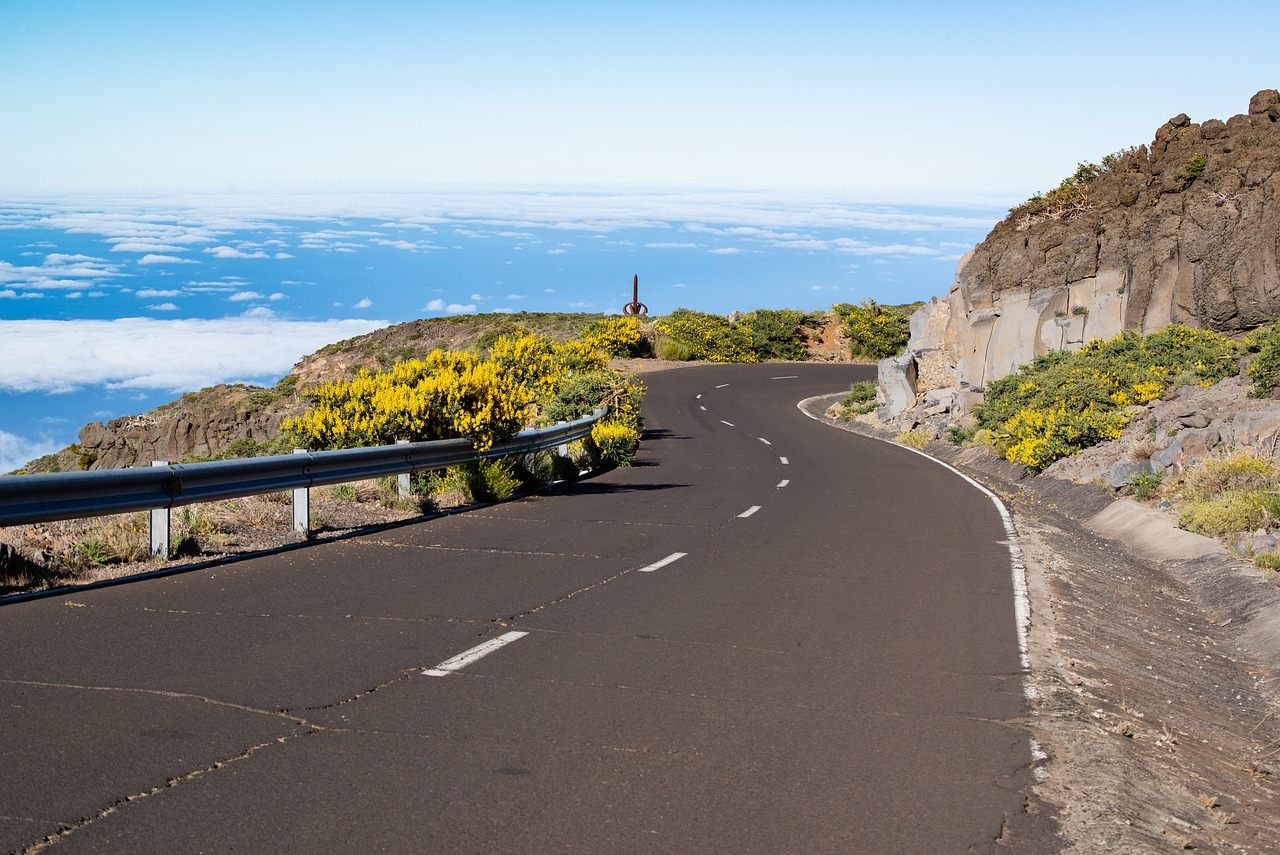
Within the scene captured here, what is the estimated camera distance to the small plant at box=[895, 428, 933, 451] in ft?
110

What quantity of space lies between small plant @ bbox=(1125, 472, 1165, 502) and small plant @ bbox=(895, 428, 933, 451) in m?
14.2

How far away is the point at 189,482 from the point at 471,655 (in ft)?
15.8

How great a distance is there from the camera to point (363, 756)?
538 centimetres

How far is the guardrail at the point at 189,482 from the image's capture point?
946cm

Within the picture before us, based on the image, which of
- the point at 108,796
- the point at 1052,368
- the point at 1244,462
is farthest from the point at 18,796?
the point at 1052,368

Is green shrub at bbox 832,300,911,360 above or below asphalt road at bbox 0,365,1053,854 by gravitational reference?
below

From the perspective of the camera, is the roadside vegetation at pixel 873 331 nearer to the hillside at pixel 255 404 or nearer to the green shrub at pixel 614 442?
the hillside at pixel 255 404

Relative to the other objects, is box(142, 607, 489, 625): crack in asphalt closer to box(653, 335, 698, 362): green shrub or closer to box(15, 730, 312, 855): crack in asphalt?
box(15, 730, 312, 855): crack in asphalt

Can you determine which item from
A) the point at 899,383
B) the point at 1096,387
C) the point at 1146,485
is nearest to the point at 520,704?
the point at 1146,485

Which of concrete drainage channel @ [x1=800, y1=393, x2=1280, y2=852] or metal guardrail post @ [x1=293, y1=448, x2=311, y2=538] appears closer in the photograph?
concrete drainage channel @ [x1=800, y1=393, x2=1280, y2=852]

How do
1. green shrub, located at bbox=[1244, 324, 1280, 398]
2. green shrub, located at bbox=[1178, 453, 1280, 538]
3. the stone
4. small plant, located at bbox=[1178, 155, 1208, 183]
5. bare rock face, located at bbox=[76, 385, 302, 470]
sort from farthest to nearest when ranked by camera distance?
bare rock face, located at bbox=[76, 385, 302, 470]
the stone
small plant, located at bbox=[1178, 155, 1208, 183]
green shrub, located at bbox=[1244, 324, 1280, 398]
green shrub, located at bbox=[1178, 453, 1280, 538]

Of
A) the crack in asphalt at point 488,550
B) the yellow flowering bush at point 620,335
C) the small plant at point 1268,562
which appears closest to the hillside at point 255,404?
the yellow flowering bush at point 620,335

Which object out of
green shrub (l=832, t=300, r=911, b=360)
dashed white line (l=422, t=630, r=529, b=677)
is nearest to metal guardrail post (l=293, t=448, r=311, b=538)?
dashed white line (l=422, t=630, r=529, b=677)

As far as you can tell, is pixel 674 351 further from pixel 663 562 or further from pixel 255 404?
pixel 663 562
